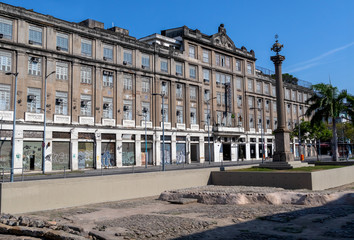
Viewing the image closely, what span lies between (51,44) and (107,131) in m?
12.7

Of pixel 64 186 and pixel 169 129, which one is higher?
pixel 169 129

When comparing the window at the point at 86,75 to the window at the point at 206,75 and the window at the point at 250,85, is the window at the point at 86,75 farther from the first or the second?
the window at the point at 250,85

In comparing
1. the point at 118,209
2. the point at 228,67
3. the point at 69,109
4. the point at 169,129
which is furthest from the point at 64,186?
the point at 228,67

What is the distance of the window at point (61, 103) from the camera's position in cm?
4131

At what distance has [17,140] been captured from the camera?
37.3 m

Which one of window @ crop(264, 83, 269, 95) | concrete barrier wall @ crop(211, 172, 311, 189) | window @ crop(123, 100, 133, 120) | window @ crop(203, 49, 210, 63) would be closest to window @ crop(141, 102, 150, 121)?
window @ crop(123, 100, 133, 120)

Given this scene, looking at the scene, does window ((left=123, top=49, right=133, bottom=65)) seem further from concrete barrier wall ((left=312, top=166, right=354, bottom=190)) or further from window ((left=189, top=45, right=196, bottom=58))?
concrete barrier wall ((left=312, top=166, right=354, bottom=190))

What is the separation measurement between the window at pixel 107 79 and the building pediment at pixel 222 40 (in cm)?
2306

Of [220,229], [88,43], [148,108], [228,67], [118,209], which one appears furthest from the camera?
[228,67]

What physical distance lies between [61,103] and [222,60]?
33474 mm

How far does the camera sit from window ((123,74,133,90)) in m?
48.7

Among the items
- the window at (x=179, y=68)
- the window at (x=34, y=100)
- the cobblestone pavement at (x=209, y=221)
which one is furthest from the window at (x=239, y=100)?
the cobblestone pavement at (x=209, y=221)

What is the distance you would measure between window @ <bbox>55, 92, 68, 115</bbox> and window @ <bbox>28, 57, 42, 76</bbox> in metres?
3.33

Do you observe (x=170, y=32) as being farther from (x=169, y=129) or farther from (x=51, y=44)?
(x=51, y=44)
